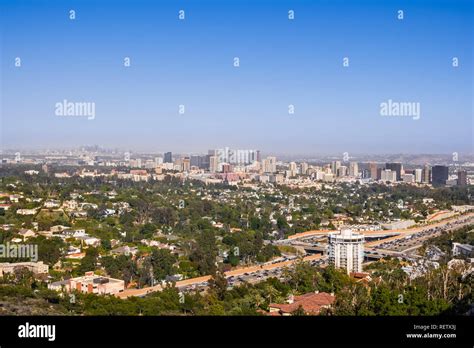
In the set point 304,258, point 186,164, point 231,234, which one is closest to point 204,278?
point 304,258

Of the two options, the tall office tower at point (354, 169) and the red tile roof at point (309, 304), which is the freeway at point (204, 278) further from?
the tall office tower at point (354, 169)

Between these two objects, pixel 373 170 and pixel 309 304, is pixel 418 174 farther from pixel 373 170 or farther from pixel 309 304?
pixel 309 304

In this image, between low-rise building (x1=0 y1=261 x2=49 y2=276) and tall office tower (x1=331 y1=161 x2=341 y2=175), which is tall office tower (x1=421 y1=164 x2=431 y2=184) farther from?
low-rise building (x1=0 y1=261 x2=49 y2=276)

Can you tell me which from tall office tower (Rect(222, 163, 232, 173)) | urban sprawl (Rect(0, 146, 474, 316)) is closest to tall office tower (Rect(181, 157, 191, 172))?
urban sprawl (Rect(0, 146, 474, 316))

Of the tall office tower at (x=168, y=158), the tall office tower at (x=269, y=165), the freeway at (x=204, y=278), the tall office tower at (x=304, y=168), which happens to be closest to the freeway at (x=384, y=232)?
the freeway at (x=204, y=278)
